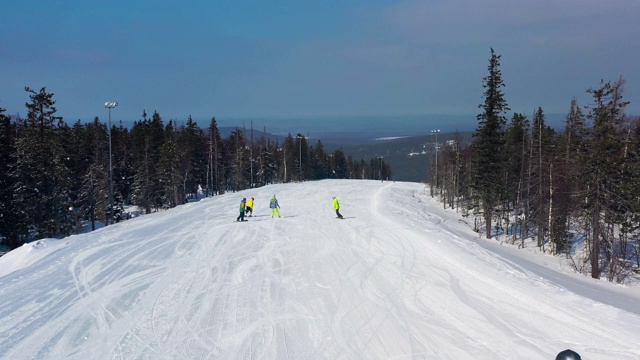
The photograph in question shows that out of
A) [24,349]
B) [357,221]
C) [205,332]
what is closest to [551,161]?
[357,221]

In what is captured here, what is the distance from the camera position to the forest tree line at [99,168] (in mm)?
34719

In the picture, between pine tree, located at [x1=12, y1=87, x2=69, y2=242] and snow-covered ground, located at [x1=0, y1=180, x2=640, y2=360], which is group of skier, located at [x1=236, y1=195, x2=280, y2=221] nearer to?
snow-covered ground, located at [x1=0, y1=180, x2=640, y2=360]

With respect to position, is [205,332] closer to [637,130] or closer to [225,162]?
[637,130]

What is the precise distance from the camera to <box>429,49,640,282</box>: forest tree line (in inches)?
993

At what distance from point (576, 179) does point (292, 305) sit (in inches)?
911

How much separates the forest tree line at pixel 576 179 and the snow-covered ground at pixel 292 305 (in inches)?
533

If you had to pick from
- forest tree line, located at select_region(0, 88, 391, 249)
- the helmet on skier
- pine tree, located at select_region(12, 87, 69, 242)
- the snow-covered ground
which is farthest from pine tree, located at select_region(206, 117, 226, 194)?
the helmet on skier

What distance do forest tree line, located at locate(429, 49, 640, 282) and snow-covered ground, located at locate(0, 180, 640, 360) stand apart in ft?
44.4

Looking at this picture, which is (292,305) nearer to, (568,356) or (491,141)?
(568,356)

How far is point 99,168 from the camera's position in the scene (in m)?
48.4

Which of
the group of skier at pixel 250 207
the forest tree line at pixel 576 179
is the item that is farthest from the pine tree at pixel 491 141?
the group of skier at pixel 250 207

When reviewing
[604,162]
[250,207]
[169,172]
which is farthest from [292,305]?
[169,172]

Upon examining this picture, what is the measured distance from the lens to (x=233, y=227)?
22.6 meters

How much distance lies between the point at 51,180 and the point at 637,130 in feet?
164
